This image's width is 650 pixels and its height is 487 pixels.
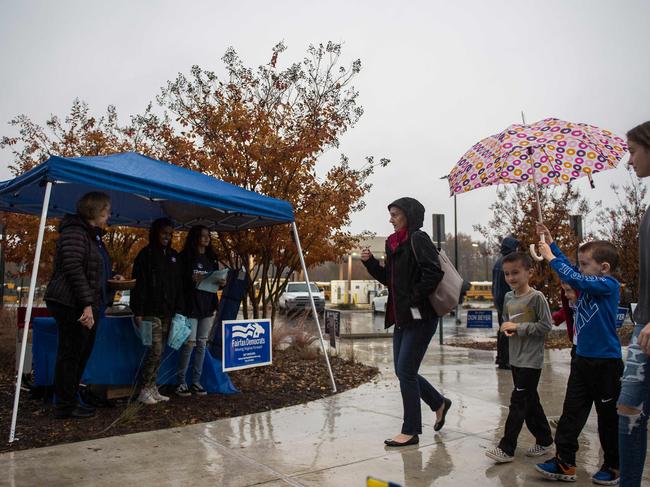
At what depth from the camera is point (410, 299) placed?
444 cm

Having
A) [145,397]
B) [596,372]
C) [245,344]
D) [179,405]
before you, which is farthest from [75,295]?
[596,372]

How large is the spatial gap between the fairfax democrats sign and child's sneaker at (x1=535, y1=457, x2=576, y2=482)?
11.3ft

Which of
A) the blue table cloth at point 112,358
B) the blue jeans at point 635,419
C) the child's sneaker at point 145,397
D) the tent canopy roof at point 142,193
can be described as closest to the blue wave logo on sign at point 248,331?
the blue table cloth at point 112,358

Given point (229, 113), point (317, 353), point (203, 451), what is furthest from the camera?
point (317, 353)

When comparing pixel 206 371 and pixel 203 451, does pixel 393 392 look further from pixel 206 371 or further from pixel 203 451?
pixel 203 451

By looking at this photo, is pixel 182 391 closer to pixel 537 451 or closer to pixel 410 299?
pixel 410 299

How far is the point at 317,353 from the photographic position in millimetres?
9352

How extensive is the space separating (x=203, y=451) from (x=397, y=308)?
1.82m

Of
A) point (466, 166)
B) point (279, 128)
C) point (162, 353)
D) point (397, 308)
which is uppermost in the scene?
point (279, 128)

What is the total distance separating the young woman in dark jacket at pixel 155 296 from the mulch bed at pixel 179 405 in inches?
11.9

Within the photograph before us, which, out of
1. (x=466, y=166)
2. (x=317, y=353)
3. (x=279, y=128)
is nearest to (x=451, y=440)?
(x=466, y=166)

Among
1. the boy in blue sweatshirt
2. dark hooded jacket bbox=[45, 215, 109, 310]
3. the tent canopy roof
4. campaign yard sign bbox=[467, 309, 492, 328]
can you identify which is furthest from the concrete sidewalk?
campaign yard sign bbox=[467, 309, 492, 328]

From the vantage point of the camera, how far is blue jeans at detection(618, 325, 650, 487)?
2.82 m

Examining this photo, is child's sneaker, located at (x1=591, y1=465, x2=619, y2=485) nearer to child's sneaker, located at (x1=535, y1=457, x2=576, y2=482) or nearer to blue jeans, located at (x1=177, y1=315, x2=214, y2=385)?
child's sneaker, located at (x1=535, y1=457, x2=576, y2=482)
